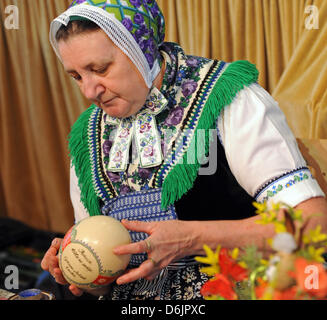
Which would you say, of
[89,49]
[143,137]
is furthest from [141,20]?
[143,137]

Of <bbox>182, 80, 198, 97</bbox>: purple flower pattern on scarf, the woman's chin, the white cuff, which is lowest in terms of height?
the white cuff

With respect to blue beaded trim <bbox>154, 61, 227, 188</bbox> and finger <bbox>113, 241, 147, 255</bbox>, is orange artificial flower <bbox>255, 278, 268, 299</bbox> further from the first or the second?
blue beaded trim <bbox>154, 61, 227, 188</bbox>

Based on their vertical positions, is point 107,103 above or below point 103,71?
below

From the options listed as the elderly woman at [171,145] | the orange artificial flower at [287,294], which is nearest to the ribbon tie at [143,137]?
the elderly woman at [171,145]

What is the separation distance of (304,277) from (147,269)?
0.53m

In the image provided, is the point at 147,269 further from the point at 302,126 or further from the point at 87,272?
the point at 302,126

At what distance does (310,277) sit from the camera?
1.92 feet

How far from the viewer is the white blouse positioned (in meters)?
1.17

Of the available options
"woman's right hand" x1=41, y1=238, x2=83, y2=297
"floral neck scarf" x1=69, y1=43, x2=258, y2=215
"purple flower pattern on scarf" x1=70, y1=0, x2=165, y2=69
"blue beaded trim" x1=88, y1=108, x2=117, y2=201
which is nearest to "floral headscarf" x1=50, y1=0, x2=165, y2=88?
"purple flower pattern on scarf" x1=70, y1=0, x2=165, y2=69

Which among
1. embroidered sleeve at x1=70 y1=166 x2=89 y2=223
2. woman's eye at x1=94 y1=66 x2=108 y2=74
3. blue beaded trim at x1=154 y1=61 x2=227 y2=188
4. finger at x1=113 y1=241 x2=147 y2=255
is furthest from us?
embroidered sleeve at x1=70 y1=166 x2=89 y2=223

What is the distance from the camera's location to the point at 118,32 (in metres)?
1.24

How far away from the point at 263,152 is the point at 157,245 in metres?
0.43

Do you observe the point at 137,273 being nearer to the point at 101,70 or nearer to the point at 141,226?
the point at 141,226

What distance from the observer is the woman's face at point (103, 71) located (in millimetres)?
1230
